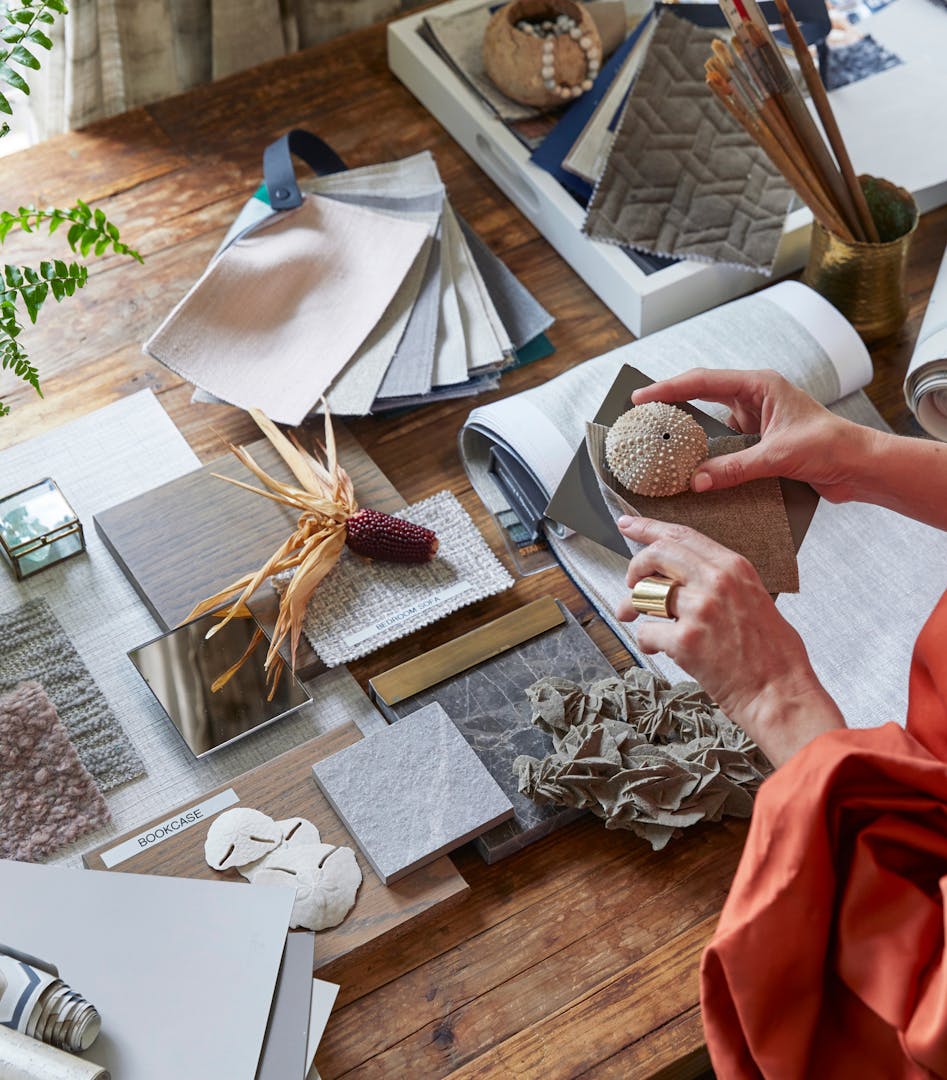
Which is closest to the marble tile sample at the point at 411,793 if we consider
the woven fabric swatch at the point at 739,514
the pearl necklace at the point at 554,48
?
the woven fabric swatch at the point at 739,514

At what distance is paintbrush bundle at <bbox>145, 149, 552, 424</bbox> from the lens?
1400 mm

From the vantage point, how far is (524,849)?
3.66 ft

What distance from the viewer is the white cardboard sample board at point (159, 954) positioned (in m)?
0.95

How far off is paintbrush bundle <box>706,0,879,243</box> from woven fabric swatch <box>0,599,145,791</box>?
2.87 feet

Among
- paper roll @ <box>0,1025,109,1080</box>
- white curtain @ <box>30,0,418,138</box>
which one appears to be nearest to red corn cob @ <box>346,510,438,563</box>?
paper roll @ <box>0,1025,109,1080</box>

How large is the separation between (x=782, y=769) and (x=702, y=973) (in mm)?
145

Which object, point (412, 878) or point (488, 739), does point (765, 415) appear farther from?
point (412, 878)

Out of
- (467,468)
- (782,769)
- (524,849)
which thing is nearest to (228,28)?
(467,468)

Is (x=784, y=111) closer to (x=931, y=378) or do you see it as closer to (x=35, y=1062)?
(x=931, y=378)

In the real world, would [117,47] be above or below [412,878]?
above

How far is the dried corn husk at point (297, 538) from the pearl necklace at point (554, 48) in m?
0.57

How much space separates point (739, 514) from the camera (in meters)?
1.15

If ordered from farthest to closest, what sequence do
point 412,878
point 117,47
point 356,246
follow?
point 117,47 < point 356,246 < point 412,878

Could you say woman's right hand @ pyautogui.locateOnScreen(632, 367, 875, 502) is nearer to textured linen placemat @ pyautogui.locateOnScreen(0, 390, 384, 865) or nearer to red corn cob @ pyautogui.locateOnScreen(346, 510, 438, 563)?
red corn cob @ pyautogui.locateOnScreen(346, 510, 438, 563)
